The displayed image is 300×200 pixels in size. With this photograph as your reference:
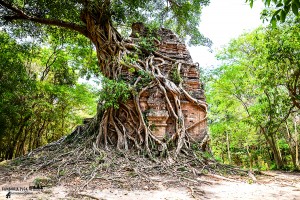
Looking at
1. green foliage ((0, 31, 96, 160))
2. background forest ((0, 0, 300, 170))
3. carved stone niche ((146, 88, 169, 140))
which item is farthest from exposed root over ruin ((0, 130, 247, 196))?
green foliage ((0, 31, 96, 160))

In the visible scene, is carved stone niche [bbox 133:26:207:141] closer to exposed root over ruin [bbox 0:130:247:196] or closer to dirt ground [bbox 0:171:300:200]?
exposed root over ruin [bbox 0:130:247:196]

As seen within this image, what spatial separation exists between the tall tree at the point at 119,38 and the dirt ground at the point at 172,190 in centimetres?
142

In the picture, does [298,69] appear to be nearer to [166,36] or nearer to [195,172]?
[195,172]

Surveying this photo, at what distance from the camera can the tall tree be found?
594 centimetres

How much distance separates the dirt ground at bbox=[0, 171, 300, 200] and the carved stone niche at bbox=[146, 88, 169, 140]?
62.6 inches

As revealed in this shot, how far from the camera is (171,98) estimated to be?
631cm

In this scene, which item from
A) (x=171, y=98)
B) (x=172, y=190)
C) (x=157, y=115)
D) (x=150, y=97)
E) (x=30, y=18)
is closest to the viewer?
(x=172, y=190)

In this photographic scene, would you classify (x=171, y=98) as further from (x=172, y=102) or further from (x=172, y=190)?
(x=172, y=190)

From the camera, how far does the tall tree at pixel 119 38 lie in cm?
594

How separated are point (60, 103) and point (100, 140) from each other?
649 centimetres

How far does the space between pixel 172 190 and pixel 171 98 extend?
9.54 ft

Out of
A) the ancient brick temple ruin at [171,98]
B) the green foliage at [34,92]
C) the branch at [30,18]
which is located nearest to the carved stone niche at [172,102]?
the ancient brick temple ruin at [171,98]

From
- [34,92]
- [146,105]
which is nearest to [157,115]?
[146,105]

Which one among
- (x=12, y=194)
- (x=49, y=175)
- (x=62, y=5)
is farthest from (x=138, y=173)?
(x=62, y=5)
